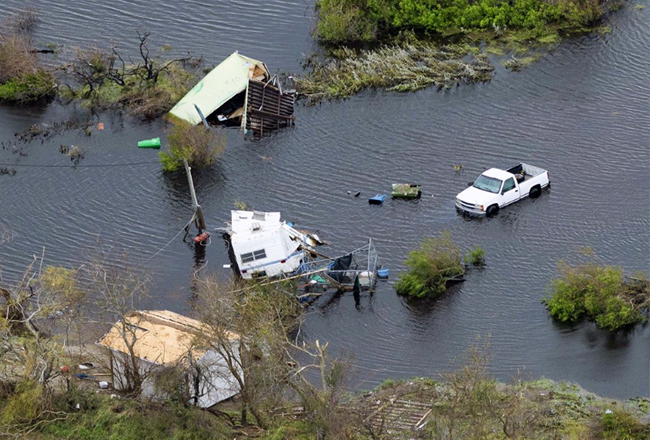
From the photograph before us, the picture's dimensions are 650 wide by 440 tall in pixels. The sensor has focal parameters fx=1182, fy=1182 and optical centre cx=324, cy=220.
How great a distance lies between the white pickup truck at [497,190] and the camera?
6594 centimetres

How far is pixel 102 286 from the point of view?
5059 centimetres

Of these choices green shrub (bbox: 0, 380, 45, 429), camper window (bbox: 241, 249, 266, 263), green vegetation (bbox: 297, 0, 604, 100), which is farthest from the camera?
green vegetation (bbox: 297, 0, 604, 100)

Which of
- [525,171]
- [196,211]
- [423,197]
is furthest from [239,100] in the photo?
[525,171]

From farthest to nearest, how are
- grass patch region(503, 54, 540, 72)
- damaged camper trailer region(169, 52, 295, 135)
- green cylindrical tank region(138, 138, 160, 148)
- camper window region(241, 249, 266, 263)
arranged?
1. grass patch region(503, 54, 540, 72)
2. damaged camper trailer region(169, 52, 295, 135)
3. green cylindrical tank region(138, 138, 160, 148)
4. camper window region(241, 249, 266, 263)

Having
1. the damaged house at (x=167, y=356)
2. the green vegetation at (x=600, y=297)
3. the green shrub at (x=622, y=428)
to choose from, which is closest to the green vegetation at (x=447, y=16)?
the green vegetation at (x=600, y=297)

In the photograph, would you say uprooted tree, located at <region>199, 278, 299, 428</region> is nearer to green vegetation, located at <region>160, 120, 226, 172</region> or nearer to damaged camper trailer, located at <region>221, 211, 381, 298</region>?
damaged camper trailer, located at <region>221, 211, 381, 298</region>

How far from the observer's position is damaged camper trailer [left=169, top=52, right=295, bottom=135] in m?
75.4

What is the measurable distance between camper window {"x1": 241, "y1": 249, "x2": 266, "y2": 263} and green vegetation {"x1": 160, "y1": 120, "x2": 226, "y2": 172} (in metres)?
12.0

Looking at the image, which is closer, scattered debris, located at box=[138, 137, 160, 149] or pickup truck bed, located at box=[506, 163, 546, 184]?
pickup truck bed, located at box=[506, 163, 546, 184]

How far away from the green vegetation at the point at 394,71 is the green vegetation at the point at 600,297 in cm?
2405

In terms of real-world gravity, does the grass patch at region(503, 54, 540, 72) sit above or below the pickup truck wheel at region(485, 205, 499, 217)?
above

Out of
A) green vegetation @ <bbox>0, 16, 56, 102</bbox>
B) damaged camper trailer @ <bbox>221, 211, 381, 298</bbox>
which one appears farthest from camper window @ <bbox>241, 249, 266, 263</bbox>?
green vegetation @ <bbox>0, 16, 56, 102</bbox>

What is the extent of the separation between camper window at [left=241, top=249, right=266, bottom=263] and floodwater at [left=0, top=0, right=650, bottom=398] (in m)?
3.04

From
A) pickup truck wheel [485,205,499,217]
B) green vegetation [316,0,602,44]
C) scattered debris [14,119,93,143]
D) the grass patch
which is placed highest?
green vegetation [316,0,602,44]
